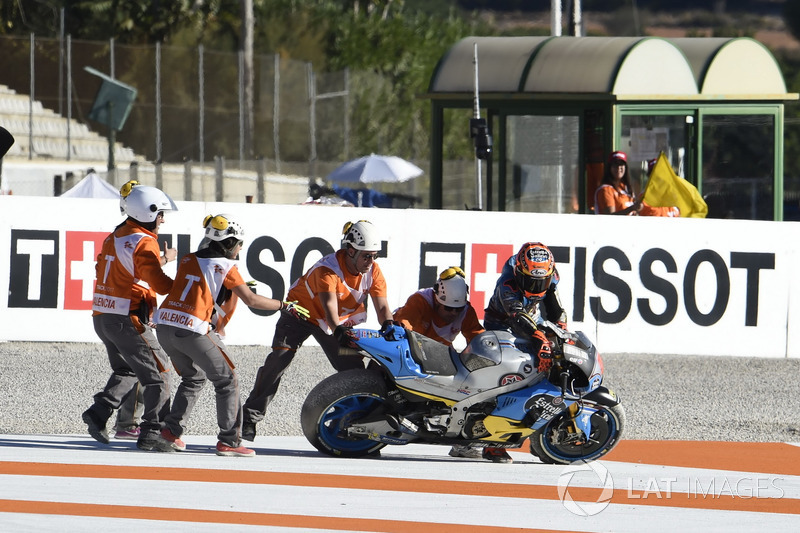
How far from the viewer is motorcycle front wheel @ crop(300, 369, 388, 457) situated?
8.11 meters

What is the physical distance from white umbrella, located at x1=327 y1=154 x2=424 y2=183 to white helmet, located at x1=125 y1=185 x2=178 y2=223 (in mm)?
14753

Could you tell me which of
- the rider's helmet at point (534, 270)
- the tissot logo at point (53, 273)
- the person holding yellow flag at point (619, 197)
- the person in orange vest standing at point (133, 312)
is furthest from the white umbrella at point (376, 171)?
the person in orange vest standing at point (133, 312)

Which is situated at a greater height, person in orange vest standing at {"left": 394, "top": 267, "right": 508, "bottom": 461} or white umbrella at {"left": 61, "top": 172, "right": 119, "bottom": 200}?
white umbrella at {"left": 61, "top": 172, "right": 119, "bottom": 200}

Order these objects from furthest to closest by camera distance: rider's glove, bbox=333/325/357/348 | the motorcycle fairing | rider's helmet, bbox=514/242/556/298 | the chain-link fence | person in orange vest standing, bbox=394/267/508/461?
the chain-link fence → person in orange vest standing, bbox=394/267/508/461 → rider's helmet, bbox=514/242/556/298 → rider's glove, bbox=333/325/357/348 → the motorcycle fairing

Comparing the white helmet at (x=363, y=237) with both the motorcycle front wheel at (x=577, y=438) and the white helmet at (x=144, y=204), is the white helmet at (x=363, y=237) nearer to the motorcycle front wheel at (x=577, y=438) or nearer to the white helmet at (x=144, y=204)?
the white helmet at (x=144, y=204)

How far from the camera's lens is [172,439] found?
839 centimetres

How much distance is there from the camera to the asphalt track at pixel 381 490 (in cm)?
662

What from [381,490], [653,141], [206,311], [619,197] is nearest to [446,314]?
[206,311]

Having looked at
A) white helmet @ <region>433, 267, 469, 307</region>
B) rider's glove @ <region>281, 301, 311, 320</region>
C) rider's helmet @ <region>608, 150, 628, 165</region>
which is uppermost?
rider's helmet @ <region>608, 150, 628, 165</region>

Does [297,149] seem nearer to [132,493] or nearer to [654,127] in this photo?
[654,127]

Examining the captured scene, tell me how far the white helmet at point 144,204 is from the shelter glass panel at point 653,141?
31.6 feet

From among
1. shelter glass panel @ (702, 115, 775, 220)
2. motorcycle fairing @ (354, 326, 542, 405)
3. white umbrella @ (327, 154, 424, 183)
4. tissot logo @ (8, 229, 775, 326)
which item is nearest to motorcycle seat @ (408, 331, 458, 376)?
motorcycle fairing @ (354, 326, 542, 405)

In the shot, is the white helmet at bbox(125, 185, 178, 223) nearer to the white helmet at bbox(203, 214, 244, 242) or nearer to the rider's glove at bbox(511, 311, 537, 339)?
the white helmet at bbox(203, 214, 244, 242)

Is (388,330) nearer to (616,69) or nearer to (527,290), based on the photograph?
(527,290)
